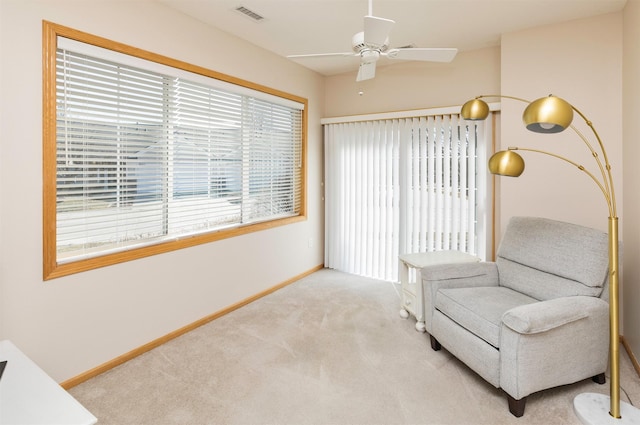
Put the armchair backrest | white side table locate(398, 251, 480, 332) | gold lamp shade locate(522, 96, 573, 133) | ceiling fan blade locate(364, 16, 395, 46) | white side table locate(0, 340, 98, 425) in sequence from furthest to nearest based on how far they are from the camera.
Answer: white side table locate(398, 251, 480, 332), the armchair backrest, ceiling fan blade locate(364, 16, 395, 46), gold lamp shade locate(522, 96, 573, 133), white side table locate(0, 340, 98, 425)

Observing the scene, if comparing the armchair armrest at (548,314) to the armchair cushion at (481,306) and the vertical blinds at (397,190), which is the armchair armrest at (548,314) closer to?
the armchair cushion at (481,306)

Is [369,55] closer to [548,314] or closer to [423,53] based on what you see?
[423,53]

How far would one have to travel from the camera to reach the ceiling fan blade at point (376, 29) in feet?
6.02

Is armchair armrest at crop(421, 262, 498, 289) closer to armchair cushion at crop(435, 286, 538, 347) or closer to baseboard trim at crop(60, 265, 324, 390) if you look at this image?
armchair cushion at crop(435, 286, 538, 347)

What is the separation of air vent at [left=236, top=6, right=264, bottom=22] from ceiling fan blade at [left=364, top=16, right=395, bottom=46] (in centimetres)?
128

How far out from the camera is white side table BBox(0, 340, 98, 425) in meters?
1.17

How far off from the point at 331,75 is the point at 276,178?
162cm

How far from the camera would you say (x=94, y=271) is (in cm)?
239

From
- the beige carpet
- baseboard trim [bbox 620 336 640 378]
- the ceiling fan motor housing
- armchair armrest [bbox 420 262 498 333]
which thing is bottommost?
the beige carpet

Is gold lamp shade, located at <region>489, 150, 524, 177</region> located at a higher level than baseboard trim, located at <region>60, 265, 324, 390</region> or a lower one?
higher

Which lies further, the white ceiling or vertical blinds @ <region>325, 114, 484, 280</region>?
vertical blinds @ <region>325, 114, 484, 280</region>

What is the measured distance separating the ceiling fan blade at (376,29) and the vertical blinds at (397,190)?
2.07 meters

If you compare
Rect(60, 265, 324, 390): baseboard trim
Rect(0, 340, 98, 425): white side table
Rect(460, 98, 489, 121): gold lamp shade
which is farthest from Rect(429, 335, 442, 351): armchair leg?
Rect(0, 340, 98, 425): white side table

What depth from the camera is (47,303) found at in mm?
2174
